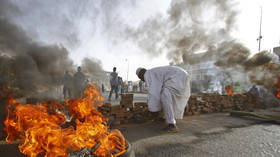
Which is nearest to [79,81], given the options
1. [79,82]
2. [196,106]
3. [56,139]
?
[79,82]

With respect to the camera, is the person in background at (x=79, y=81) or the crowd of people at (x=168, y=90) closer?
the crowd of people at (x=168, y=90)

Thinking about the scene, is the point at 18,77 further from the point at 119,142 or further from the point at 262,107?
the point at 262,107

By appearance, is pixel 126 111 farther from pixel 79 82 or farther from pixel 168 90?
pixel 79 82

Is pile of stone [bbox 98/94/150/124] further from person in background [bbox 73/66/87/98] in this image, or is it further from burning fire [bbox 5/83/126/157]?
person in background [bbox 73/66/87/98]

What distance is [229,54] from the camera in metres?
10.9

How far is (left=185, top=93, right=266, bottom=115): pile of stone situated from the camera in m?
5.33

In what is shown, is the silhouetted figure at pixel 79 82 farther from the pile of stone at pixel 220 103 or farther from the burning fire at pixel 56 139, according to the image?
the pile of stone at pixel 220 103

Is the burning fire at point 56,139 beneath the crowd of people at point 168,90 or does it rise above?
beneath

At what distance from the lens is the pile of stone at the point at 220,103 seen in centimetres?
533

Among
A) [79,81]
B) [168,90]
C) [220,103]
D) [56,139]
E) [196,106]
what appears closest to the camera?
[56,139]

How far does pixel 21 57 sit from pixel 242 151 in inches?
229

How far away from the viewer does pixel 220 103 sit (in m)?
6.17

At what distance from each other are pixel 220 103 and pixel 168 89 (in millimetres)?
3825

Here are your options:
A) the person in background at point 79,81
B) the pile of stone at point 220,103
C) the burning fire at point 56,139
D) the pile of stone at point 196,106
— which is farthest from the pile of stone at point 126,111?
the person in background at point 79,81
